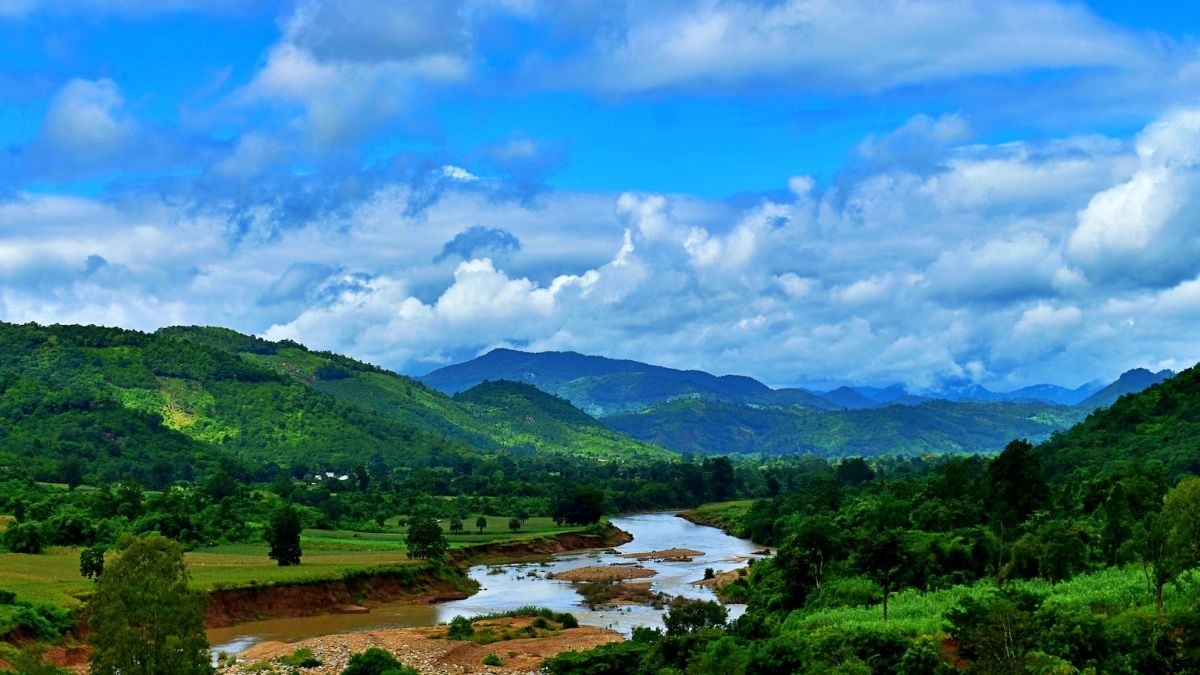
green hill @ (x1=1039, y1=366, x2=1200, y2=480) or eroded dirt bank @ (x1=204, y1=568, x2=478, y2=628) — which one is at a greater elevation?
green hill @ (x1=1039, y1=366, x2=1200, y2=480)

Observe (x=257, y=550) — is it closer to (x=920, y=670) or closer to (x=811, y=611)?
(x=811, y=611)

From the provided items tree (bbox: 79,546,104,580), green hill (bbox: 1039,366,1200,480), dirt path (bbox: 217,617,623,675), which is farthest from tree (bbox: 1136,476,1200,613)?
tree (bbox: 79,546,104,580)

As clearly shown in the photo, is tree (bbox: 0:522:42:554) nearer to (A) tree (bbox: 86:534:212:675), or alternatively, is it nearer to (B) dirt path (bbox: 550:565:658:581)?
(B) dirt path (bbox: 550:565:658:581)

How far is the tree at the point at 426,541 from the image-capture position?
432 feet

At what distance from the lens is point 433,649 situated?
82938mm

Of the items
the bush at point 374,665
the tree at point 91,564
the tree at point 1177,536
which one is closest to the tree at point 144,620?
the bush at point 374,665

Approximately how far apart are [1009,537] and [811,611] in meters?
22.0

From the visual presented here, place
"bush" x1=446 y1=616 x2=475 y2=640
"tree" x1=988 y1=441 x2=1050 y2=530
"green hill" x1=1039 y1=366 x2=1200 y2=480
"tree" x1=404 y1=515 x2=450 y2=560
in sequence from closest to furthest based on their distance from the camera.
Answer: "bush" x1=446 y1=616 x2=475 y2=640, "tree" x1=988 y1=441 x2=1050 y2=530, "tree" x1=404 y1=515 x2=450 y2=560, "green hill" x1=1039 y1=366 x2=1200 y2=480

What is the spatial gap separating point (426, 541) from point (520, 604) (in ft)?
77.0

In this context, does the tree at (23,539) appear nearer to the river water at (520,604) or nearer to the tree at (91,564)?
the tree at (91,564)

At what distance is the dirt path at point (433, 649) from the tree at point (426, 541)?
36854 millimetres

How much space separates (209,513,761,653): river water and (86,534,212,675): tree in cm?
4290

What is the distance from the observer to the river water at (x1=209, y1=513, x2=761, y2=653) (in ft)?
318

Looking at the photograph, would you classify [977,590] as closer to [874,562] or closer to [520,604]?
[874,562]
